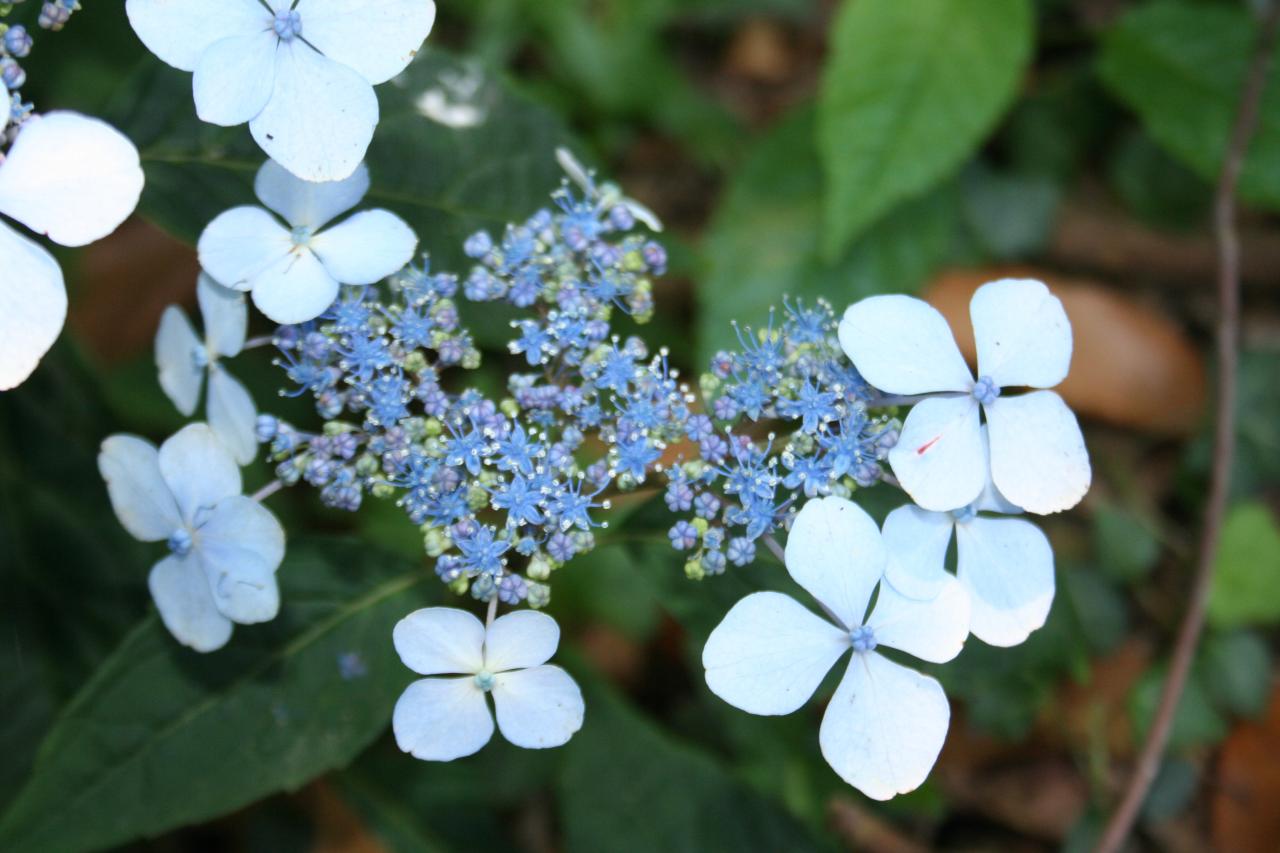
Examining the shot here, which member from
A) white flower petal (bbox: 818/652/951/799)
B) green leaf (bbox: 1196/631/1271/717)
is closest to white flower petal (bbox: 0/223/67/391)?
white flower petal (bbox: 818/652/951/799)

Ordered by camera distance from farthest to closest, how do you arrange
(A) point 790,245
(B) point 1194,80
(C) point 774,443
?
(A) point 790,245 → (B) point 1194,80 → (C) point 774,443

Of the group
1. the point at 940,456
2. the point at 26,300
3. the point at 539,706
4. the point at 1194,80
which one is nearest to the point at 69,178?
the point at 26,300

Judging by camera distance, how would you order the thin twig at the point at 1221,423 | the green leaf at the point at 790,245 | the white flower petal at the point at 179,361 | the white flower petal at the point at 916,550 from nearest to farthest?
1. the white flower petal at the point at 916,550
2. the white flower petal at the point at 179,361
3. the thin twig at the point at 1221,423
4. the green leaf at the point at 790,245

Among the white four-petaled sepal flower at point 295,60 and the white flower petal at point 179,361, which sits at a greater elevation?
the white four-petaled sepal flower at point 295,60

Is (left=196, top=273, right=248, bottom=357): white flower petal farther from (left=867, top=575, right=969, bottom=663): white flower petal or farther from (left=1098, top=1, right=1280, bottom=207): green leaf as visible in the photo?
(left=1098, top=1, right=1280, bottom=207): green leaf

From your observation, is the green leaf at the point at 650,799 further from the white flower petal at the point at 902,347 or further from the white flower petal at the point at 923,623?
the white flower petal at the point at 902,347

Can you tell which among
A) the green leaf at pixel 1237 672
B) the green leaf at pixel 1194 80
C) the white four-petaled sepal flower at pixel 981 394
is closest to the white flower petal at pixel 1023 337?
the white four-petaled sepal flower at pixel 981 394

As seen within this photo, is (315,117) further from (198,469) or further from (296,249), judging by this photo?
(198,469)

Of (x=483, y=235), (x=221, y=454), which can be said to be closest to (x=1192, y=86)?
(x=483, y=235)

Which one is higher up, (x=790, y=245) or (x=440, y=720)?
(x=440, y=720)
